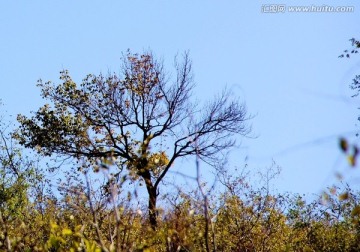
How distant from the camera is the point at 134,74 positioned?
1099 inches

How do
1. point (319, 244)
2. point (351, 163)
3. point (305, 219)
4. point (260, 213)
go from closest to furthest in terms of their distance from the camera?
point (351, 163)
point (319, 244)
point (260, 213)
point (305, 219)

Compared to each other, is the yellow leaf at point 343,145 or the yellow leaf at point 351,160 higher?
the yellow leaf at point 343,145

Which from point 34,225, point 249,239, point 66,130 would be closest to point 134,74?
point 66,130

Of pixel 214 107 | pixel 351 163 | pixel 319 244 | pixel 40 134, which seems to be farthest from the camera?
pixel 214 107

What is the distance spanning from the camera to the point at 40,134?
87.9 ft

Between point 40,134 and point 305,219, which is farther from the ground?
point 40,134

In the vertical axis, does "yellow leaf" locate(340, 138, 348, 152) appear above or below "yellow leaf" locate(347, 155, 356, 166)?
above

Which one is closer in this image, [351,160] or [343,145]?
[343,145]

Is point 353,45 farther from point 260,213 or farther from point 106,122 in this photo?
point 106,122

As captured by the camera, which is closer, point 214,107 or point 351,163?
point 351,163

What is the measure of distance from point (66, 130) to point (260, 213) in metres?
11.3

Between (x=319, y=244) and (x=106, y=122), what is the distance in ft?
41.8

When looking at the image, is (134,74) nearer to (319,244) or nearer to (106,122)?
(106,122)

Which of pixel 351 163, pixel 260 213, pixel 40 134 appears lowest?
pixel 351 163
